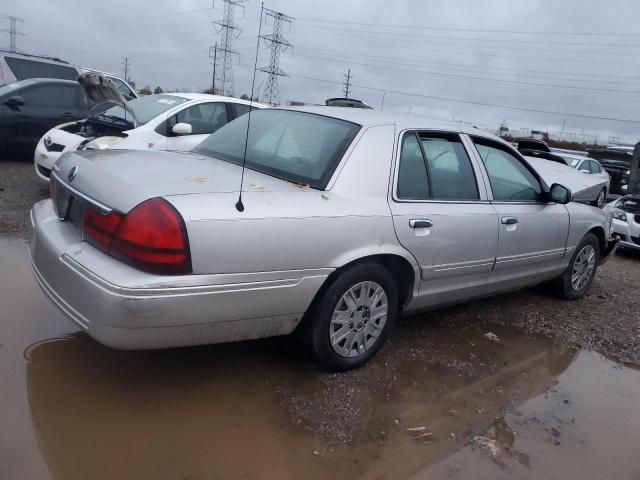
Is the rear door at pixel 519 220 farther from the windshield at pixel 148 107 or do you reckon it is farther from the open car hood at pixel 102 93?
the windshield at pixel 148 107

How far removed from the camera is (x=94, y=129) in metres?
6.88

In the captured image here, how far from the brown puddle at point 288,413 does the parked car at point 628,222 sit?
4.84 m

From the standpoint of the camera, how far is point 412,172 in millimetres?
3488

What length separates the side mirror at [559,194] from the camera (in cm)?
446

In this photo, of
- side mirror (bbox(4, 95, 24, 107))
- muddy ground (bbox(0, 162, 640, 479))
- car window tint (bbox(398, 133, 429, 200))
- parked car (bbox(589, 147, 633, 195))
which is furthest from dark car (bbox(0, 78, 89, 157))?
parked car (bbox(589, 147, 633, 195))

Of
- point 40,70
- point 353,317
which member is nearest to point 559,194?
point 353,317

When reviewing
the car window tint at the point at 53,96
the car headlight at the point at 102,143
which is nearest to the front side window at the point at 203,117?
the car headlight at the point at 102,143

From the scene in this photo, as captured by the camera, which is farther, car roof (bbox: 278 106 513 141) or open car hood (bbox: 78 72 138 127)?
open car hood (bbox: 78 72 138 127)

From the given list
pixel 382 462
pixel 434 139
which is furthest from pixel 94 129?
pixel 382 462

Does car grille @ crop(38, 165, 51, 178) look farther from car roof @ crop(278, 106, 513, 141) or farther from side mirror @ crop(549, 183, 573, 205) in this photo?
side mirror @ crop(549, 183, 573, 205)

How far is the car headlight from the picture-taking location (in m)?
6.25

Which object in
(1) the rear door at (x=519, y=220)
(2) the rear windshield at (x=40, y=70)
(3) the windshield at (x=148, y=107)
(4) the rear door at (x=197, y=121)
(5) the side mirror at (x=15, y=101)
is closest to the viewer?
(1) the rear door at (x=519, y=220)

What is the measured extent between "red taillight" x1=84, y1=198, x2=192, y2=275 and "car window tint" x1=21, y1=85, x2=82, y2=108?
7400mm

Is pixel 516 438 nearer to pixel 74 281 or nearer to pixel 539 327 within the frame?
pixel 539 327
